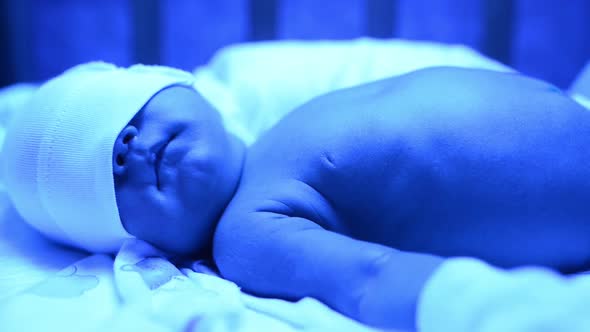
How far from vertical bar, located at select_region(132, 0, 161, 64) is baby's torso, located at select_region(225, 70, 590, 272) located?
913 mm

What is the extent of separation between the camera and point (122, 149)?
0.78 meters

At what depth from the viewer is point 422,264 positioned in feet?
1.81

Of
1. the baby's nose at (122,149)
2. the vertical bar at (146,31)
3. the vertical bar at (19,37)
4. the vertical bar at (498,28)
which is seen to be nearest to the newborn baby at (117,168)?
the baby's nose at (122,149)

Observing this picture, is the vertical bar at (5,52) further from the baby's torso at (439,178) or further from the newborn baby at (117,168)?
the baby's torso at (439,178)

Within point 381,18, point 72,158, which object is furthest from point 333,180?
point 381,18

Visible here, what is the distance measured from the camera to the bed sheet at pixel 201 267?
1.94 ft

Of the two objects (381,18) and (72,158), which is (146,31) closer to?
(381,18)

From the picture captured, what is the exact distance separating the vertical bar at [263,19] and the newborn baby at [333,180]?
708 mm

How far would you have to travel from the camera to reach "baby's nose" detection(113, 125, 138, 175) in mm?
771

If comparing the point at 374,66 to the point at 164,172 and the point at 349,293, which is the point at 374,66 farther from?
the point at 349,293

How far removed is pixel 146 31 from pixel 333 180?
40.2 inches

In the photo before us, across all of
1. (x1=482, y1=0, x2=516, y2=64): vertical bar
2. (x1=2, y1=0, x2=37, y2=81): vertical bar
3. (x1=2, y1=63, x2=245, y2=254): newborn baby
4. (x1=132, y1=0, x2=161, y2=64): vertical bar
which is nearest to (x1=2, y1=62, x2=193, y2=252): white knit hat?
(x1=2, y1=63, x2=245, y2=254): newborn baby

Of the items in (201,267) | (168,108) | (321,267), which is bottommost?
(201,267)

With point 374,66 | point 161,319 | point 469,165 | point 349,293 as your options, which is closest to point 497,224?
point 469,165
